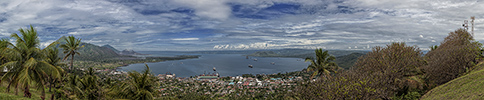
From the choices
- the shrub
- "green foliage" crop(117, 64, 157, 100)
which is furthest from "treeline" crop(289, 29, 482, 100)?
"green foliage" crop(117, 64, 157, 100)

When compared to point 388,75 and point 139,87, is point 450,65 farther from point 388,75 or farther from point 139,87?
point 139,87

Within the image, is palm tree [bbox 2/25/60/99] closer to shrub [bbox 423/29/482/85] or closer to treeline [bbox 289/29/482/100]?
treeline [bbox 289/29/482/100]

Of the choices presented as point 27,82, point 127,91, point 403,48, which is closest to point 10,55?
point 27,82

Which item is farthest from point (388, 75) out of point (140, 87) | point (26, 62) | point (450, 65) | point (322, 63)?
point (26, 62)

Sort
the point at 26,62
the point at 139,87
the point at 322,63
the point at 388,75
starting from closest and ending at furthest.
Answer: the point at 26,62 < the point at 139,87 < the point at 388,75 < the point at 322,63

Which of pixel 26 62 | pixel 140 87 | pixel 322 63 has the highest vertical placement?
pixel 26 62

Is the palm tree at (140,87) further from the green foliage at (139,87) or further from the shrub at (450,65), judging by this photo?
the shrub at (450,65)

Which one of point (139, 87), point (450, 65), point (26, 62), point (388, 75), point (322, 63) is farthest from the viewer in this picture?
point (450, 65)
